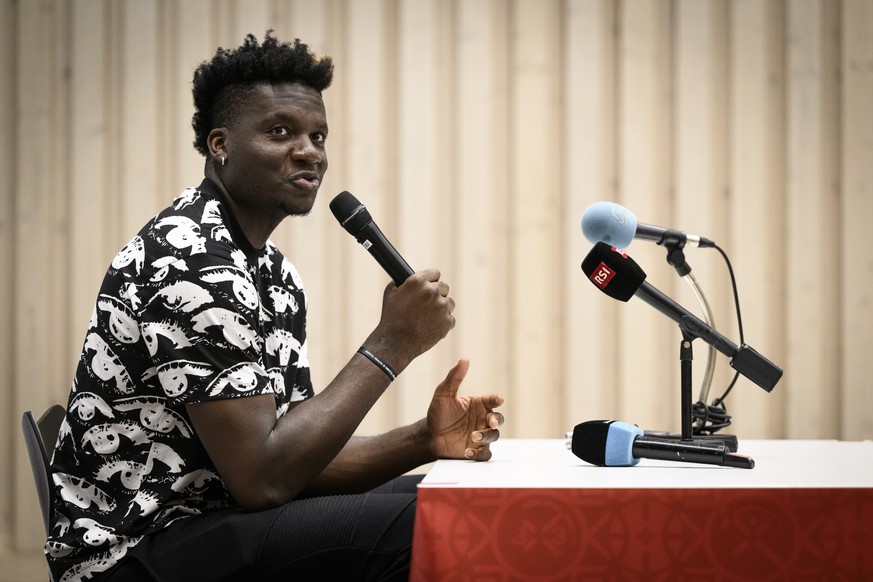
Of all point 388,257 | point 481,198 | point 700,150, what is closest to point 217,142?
point 388,257

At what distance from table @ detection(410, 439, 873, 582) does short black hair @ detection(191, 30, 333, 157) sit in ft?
3.11

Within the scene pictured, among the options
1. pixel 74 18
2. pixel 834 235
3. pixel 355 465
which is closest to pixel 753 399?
pixel 834 235

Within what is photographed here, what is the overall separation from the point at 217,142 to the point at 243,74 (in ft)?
0.48

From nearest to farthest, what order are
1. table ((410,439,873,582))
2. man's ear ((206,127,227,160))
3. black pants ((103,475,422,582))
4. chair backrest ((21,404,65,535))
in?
table ((410,439,873,582)), black pants ((103,475,422,582)), chair backrest ((21,404,65,535)), man's ear ((206,127,227,160))

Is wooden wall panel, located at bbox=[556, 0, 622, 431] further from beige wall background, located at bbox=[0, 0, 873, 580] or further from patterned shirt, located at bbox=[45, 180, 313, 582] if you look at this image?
patterned shirt, located at bbox=[45, 180, 313, 582]

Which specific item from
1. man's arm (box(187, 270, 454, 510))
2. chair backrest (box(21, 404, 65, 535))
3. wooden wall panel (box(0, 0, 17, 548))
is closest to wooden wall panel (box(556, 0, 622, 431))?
man's arm (box(187, 270, 454, 510))

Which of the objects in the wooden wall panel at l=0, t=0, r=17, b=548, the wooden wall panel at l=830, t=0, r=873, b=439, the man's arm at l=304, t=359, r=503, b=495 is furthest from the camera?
the wooden wall panel at l=0, t=0, r=17, b=548

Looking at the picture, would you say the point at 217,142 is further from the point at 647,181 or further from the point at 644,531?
the point at 647,181

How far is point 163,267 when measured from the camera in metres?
1.37

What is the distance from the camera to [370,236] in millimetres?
1494

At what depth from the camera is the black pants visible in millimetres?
1286

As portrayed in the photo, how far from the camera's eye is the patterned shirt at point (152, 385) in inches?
52.6

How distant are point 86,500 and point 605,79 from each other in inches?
91.8

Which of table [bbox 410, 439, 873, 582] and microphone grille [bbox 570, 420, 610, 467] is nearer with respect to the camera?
table [bbox 410, 439, 873, 582]
